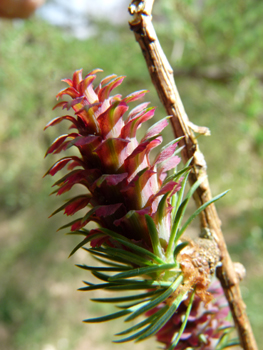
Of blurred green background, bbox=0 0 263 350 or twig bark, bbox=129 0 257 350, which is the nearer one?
twig bark, bbox=129 0 257 350

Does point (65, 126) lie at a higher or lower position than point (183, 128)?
higher

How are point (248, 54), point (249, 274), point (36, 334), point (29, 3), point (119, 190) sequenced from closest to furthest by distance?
point (119, 190) < point (29, 3) < point (36, 334) < point (248, 54) < point (249, 274)

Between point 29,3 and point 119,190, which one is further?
point 29,3

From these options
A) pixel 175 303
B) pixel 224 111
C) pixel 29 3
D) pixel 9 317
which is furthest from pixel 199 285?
pixel 9 317

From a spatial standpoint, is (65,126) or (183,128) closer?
(183,128)

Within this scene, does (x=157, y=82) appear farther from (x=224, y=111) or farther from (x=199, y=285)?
(x=224, y=111)
